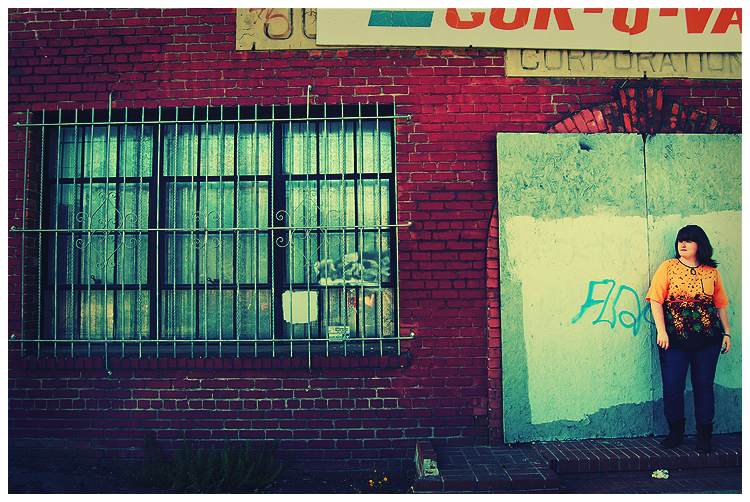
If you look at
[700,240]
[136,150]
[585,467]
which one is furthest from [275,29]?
[585,467]

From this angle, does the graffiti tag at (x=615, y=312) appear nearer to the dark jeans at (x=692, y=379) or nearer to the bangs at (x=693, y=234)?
the dark jeans at (x=692, y=379)

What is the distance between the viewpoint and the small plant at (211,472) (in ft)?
9.57

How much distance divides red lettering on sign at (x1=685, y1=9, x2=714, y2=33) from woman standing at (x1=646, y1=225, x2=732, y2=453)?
1.69 meters

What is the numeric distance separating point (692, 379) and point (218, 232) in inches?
154

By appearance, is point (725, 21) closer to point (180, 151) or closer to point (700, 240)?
point (700, 240)

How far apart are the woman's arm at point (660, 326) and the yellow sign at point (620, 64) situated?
190cm

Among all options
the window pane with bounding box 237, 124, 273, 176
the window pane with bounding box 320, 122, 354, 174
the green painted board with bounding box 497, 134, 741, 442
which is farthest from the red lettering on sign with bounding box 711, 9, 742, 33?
the window pane with bounding box 237, 124, 273, 176

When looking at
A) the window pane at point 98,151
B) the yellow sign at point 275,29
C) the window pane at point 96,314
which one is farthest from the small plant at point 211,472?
the yellow sign at point 275,29

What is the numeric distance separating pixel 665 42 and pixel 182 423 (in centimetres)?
500

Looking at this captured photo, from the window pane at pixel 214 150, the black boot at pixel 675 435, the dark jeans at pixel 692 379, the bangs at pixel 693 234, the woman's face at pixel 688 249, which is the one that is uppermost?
the window pane at pixel 214 150

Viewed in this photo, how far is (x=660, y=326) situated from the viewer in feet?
10.3

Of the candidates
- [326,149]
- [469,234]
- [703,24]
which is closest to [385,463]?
[469,234]

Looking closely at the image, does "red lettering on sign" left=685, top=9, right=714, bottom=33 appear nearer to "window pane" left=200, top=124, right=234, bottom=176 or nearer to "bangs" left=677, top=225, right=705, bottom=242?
"bangs" left=677, top=225, right=705, bottom=242
